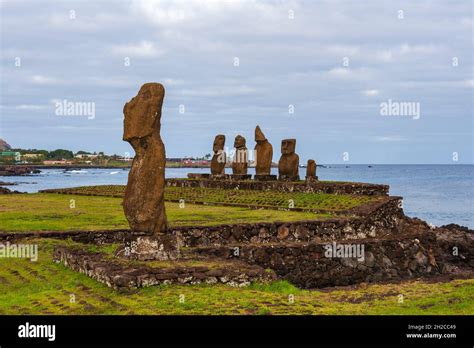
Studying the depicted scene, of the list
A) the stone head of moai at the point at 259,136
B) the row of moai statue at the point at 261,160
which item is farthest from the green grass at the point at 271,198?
the stone head of moai at the point at 259,136

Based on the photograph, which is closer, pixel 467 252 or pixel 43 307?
pixel 43 307

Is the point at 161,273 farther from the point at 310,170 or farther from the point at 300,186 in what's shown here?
the point at 310,170

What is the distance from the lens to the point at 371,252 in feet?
76.2

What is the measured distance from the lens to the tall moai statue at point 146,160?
1430 cm

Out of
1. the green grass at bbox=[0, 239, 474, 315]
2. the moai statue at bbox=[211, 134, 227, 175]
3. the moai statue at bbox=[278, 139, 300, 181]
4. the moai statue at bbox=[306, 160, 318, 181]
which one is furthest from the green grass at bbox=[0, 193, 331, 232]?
the moai statue at bbox=[211, 134, 227, 175]

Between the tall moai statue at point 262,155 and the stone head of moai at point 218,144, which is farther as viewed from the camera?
the stone head of moai at point 218,144

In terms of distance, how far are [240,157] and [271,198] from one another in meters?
12.1

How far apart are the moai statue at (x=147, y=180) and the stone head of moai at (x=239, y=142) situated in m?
29.0

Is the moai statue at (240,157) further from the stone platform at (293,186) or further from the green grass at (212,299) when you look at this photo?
the green grass at (212,299)

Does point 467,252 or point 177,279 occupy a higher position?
point 177,279

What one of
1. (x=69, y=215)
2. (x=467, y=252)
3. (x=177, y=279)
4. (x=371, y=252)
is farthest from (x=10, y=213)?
(x=467, y=252)

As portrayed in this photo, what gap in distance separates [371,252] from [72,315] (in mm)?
14739

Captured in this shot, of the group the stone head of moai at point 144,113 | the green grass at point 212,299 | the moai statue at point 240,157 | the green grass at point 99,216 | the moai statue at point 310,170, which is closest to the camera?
the green grass at point 212,299
